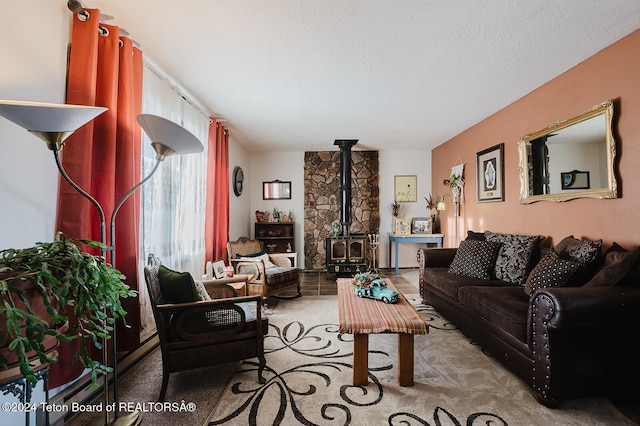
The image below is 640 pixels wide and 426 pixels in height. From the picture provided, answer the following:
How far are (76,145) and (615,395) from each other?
352 cm

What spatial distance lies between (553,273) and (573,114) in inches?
60.0

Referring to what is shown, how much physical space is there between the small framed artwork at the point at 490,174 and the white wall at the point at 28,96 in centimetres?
425

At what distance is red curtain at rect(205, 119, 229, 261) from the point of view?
3.52 meters

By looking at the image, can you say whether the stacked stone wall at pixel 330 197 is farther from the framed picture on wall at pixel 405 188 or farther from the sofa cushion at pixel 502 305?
the sofa cushion at pixel 502 305

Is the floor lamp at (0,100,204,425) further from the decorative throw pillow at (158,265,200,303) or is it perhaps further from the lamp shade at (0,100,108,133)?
the decorative throw pillow at (158,265,200,303)

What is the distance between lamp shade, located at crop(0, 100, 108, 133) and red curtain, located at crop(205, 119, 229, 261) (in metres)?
2.37

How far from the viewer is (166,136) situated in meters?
1.55

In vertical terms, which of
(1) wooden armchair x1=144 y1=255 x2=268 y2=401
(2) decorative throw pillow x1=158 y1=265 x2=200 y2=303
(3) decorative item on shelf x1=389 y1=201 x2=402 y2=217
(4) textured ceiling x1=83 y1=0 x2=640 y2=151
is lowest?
(1) wooden armchair x1=144 y1=255 x2=268 y2=401

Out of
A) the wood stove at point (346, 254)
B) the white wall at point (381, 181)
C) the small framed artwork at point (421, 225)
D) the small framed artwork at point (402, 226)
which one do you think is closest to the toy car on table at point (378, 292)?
the wood stove at point (346, 254)

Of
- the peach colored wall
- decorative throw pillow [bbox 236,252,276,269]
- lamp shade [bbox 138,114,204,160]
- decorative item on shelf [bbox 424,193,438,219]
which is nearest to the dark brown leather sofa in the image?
the peach colored wall

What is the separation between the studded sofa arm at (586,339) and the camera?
5.16ft

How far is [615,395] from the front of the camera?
167 centimetres

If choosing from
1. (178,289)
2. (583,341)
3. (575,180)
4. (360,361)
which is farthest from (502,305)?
(178,289)

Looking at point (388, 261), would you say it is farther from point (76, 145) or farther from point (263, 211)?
point (76, 145)
